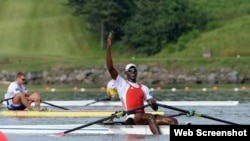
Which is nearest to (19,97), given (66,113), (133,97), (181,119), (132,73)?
Answer: (66,113)

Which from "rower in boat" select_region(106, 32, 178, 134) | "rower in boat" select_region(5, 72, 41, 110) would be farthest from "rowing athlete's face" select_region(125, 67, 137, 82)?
"rower in boat" select_region(5, 72, 41, 110)

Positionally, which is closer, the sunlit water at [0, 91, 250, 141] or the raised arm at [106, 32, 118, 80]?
the raised arm at [106, 32, 118, 80]

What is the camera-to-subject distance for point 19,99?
29.3 m

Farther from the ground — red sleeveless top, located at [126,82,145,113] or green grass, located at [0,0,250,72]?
green grass, located at [0,0,250,72]

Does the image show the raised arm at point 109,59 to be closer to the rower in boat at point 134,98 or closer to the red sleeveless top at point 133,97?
the rower in boat at point 134,98

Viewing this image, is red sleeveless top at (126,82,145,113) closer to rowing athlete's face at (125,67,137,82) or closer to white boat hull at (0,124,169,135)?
rowing athlete's face at (125,67,137,82)

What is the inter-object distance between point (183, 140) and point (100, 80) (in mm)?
46249

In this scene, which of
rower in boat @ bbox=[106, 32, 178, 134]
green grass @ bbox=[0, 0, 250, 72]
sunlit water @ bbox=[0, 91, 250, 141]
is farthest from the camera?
green grass @ bbox=[0, 0, 250, 72]

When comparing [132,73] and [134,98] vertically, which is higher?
[132,73]

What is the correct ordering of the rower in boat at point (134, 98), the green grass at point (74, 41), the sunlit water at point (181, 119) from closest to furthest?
the rower in boat at point (134, 98)
the sunlit water at point (181, 119)
the green grass at point (74, 41)

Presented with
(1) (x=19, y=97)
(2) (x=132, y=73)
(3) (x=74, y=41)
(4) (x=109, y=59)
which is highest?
(3) (x=74, y=41)

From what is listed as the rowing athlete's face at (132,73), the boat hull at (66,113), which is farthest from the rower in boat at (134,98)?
the boat hull at (66,113)

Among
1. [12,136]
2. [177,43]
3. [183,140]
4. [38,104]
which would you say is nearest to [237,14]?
[177,43]

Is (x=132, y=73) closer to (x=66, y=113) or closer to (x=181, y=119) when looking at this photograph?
(x=181, y=119)
